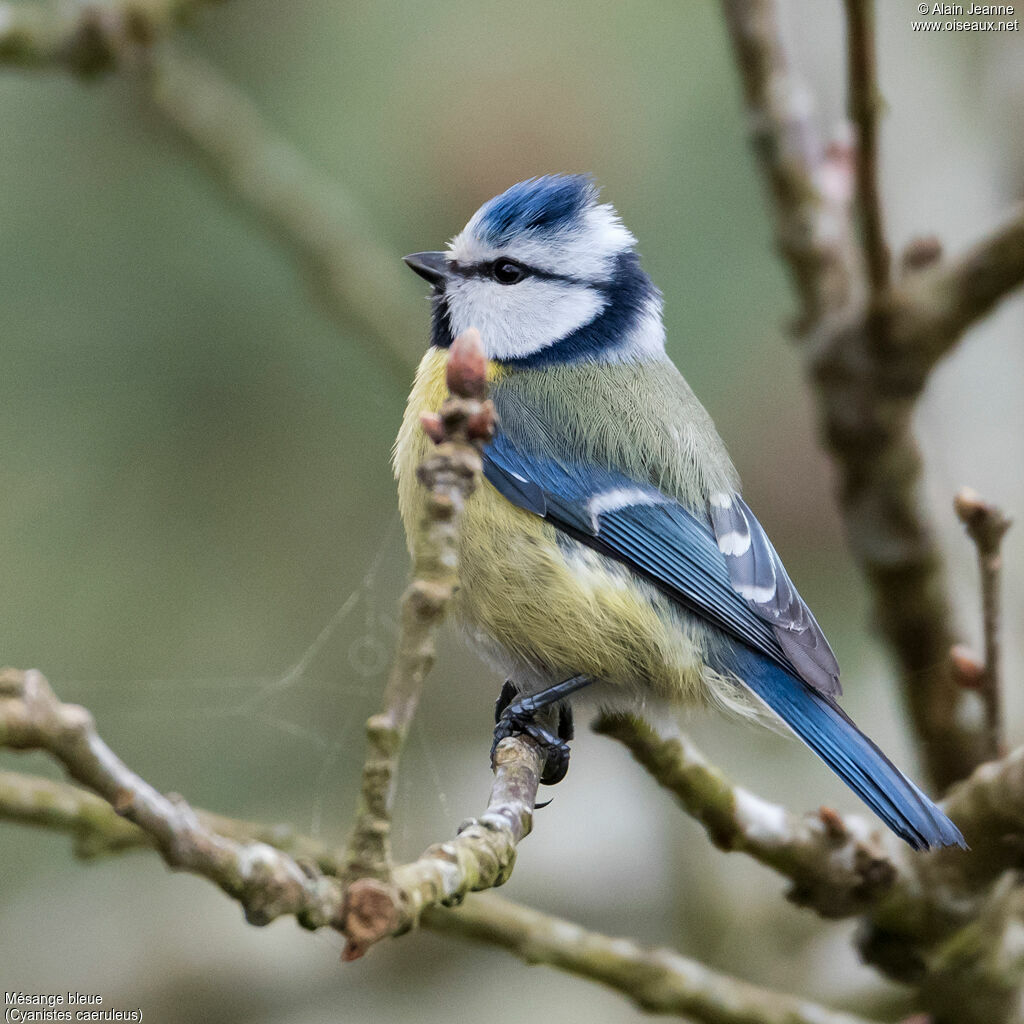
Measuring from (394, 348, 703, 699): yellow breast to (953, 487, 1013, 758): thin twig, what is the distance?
1.11 ft

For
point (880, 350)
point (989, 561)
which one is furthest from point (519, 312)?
point (989, 561)

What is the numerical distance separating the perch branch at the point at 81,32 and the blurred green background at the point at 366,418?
0.12 metres

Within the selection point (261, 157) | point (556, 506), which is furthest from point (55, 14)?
point (556, 506)

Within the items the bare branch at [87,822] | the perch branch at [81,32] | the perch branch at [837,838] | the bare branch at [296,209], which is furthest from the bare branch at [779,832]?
the perch branch at [81,32]

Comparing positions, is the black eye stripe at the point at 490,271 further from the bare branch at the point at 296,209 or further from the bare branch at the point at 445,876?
the bare branch at the point at 445,876

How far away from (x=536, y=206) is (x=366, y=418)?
0.84 meters

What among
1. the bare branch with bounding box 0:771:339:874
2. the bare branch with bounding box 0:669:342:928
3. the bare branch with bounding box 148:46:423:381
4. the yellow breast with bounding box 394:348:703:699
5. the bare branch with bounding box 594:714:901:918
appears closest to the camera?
the bare branch with bounding box 0:669:342:928

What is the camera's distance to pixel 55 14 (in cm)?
187

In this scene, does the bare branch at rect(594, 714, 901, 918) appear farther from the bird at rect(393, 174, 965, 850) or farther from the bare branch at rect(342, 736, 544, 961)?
the bare branch at rect(342, 736, 544, 961)

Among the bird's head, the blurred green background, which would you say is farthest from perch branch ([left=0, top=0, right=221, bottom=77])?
the bird's head

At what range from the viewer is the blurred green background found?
194cm

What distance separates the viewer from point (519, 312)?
1.68 meters

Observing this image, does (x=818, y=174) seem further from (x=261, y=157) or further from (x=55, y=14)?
(x=55, y=14)

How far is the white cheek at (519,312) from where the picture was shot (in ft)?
5.45
